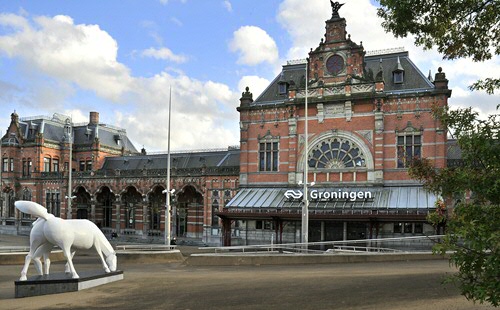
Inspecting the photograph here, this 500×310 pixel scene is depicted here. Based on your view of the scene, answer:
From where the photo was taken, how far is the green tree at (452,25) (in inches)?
318

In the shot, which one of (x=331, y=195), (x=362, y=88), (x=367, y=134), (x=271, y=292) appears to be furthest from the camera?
(x=362, y=88)

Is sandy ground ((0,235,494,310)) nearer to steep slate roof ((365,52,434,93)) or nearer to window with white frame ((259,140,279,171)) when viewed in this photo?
steep slate roof ((365,52,434,93))

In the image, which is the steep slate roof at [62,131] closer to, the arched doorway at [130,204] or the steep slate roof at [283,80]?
the arched doorway at [130,204]

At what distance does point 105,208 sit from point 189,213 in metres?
12.2

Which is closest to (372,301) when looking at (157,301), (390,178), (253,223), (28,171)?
(157,301)

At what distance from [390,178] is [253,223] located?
12.4 m

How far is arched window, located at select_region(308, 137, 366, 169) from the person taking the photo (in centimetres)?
3850

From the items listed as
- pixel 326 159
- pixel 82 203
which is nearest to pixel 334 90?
pixel 326 159

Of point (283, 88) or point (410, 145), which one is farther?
point (283, 88)

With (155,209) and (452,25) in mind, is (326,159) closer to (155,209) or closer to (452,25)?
(155,209)

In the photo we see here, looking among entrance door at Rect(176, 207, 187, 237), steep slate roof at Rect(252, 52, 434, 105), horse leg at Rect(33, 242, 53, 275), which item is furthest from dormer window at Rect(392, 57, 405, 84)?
horse leg at Rect(33, 242, 53, 275)

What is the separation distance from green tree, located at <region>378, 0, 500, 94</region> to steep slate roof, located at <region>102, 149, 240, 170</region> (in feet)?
128

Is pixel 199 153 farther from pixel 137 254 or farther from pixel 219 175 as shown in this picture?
pixel 137 254

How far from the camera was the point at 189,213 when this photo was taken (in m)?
50.2
